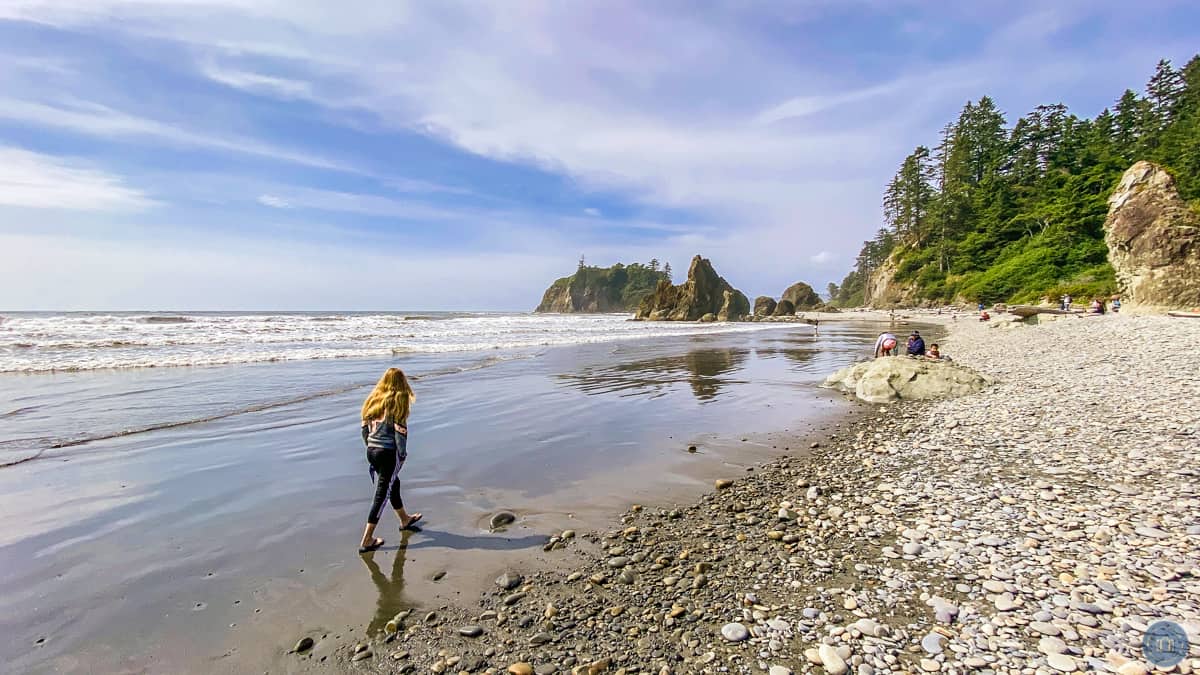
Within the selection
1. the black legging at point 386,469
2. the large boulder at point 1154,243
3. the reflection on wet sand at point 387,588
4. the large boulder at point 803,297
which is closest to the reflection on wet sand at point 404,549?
the reflection on wet sand at point 387,588

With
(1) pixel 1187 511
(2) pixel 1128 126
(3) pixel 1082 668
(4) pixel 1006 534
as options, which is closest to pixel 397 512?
(3) pixel 1082 668

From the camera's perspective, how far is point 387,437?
5781mm

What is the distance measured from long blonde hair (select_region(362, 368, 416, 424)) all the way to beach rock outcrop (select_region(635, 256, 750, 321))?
9135 cm

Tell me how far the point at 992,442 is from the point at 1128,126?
101m

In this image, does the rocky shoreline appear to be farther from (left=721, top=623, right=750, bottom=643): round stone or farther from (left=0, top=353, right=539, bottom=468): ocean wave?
(left=0, top=353, right=539, bottom=468): ocean wave

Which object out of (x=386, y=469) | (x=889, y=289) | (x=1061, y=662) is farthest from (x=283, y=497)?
(x=889, y=289)

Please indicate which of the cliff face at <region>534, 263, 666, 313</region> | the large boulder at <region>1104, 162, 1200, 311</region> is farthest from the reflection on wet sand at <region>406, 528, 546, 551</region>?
the cliff face at <region>534, 263, 666, 313</region>

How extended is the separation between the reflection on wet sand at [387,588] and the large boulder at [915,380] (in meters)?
12.3

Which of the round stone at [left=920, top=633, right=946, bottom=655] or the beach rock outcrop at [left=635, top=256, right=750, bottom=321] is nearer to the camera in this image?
the round stone at [left=920, top=633, right=946, bottom=655]

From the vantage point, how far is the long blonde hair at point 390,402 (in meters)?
5.82

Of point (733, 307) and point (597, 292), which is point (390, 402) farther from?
point (597, 292)

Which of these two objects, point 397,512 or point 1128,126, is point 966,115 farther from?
point 397,512

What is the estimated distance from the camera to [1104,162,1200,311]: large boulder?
27.3 m

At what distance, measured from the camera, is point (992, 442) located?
8000 mm
